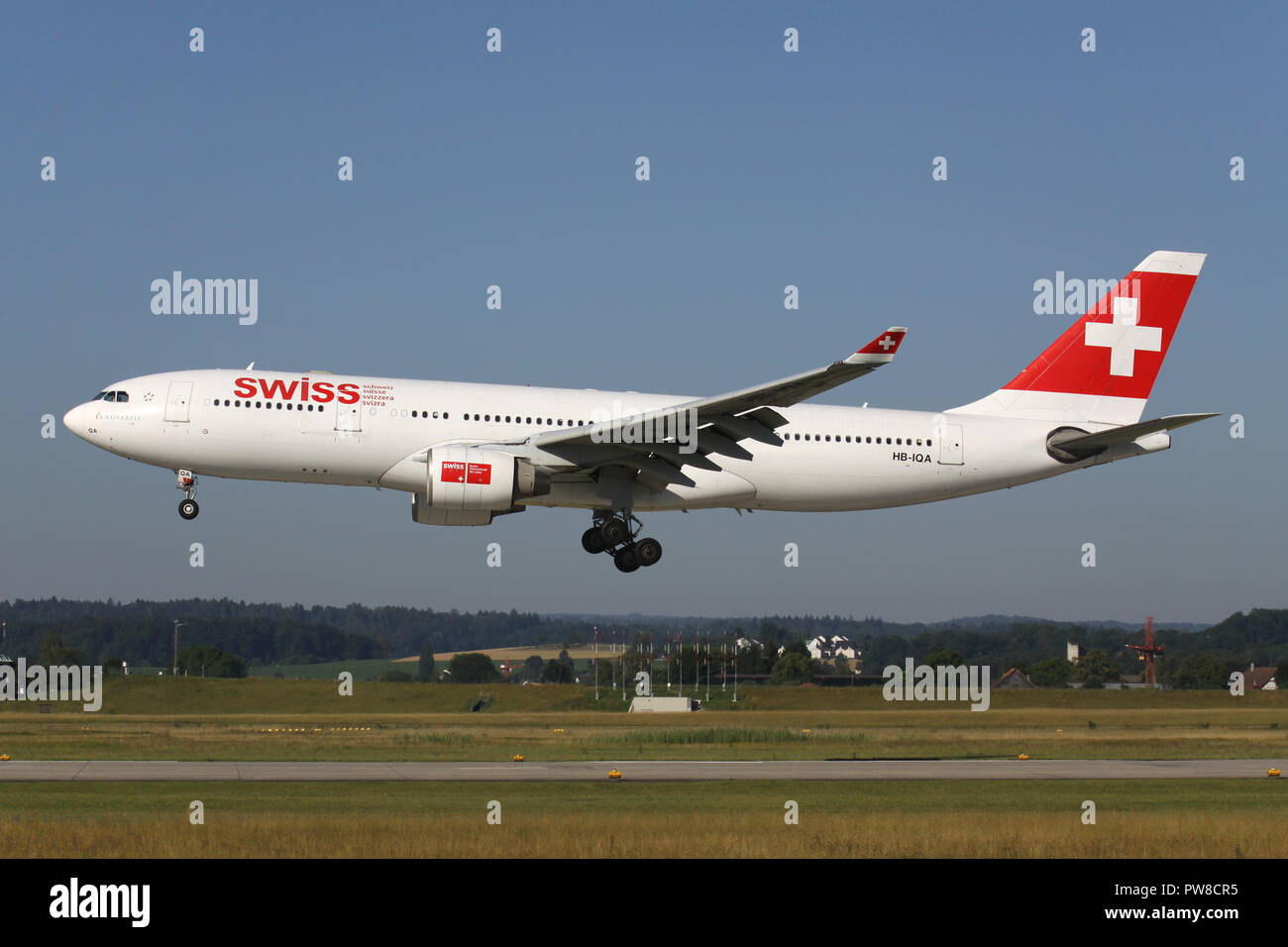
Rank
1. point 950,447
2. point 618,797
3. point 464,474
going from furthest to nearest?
point 950,447 → point 464,474 → point 618,797

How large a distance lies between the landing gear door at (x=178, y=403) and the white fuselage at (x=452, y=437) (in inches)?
0.9

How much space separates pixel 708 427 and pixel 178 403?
12592 millimetres

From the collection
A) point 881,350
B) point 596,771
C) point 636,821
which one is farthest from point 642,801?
point 881,350

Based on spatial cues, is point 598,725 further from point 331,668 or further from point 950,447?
point 331,668

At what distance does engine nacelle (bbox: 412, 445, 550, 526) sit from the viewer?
104ft

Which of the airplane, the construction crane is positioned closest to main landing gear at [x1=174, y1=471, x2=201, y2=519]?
the airplane

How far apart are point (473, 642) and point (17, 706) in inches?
4737

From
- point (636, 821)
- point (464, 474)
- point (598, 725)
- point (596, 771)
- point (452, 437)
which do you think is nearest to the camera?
point (636, 821)

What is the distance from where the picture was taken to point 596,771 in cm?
2730

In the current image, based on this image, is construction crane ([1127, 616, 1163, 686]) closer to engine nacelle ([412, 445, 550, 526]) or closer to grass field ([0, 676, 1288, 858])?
grass field ([0, 676, 1288, 858])

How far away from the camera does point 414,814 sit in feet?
66.2

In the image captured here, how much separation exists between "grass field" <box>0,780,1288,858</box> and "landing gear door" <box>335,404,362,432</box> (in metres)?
10.5
